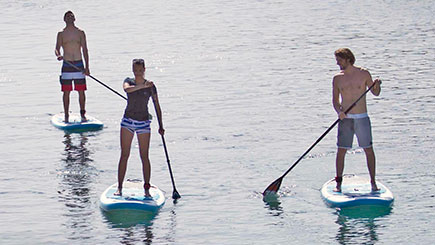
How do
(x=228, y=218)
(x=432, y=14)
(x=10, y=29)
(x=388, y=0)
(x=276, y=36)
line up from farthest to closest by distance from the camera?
(x=388, y=0) → (x=432, y=14) → (x=10, y=29) → (x=276, y=36) → (x=228, y=218)

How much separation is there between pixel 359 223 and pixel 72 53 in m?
7.71

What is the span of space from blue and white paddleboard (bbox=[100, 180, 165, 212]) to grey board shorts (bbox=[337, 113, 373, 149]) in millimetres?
2565

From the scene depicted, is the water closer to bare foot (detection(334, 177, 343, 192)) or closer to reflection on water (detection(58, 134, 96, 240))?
reflection on water (detection(58, 134, 96, 240))

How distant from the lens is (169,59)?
29719mm

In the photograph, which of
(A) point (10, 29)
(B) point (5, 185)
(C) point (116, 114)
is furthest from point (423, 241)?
(A) point (10, 29)

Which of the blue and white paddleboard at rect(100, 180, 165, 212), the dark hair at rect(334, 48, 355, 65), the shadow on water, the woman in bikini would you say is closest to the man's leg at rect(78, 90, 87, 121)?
the blue and white paddleboard at rect(100, 180, 165, 212)

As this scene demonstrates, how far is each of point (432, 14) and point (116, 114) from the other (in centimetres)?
2326

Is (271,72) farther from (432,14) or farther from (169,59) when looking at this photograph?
(432,14)

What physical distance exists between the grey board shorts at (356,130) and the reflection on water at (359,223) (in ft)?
2.78

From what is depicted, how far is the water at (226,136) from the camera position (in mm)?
12984

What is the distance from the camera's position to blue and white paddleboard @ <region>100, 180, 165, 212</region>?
43.8ft

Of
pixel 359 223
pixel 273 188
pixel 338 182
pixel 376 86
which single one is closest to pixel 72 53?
pixel 273 188

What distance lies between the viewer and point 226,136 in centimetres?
1844

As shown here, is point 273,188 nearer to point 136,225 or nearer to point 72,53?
point 136,225
